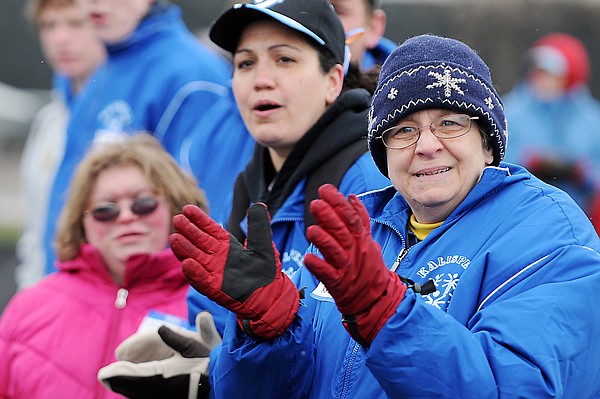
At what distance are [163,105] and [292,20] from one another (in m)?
2.14

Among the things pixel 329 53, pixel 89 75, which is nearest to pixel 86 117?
pixel 89 75

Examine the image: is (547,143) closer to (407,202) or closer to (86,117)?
(86,117)

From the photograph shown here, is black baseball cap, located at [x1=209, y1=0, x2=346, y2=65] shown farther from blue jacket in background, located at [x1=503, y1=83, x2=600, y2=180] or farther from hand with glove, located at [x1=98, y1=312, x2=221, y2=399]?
blue jacket in background, located at [x1=503, y1=83, x2=600, y2=180]

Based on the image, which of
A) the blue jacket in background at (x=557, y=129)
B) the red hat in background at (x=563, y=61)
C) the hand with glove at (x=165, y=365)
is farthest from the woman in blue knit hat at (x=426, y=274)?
the red hat in background at (x=563, y=61)

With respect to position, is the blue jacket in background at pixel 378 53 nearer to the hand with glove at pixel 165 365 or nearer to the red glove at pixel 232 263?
the hand with glove at pixel 165 365

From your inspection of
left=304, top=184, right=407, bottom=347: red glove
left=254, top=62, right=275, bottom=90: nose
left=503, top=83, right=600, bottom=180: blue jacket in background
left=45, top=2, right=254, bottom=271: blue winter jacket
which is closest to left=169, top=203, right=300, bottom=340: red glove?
left=304, top=184, right=407, bottom=347: red glove

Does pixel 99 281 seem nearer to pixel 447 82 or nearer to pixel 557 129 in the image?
pixel 447 82

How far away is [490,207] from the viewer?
292cm

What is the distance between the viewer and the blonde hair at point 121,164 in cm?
446

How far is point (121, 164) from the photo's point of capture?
4516 mm

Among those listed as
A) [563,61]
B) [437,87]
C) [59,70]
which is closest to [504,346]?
[437,87]

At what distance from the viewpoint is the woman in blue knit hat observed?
8.42ft

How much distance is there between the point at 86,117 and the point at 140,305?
85.3 inches

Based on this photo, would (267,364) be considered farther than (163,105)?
No
